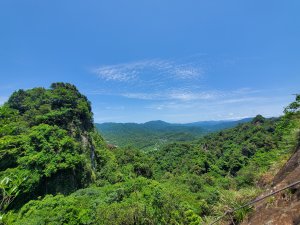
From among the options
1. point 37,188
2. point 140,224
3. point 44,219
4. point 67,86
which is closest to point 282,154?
point 140,224

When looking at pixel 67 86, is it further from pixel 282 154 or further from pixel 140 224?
pixel 282 154

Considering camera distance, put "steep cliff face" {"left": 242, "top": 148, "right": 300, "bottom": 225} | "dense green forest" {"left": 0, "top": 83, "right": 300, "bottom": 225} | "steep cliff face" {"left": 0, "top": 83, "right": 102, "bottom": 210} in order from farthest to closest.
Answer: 1. "steep cliff face" {"left": 0, "top": 83, "right": 102, "bottom": 210}
2. "dense green forest" {"left": 0, "top": 83, "right": 300, "bottom": 225}
3. "steep cliff face" {"left": 242, "top": 148, "right": 300, "bottom": 225}

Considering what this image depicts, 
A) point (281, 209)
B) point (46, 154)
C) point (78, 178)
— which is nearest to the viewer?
point (281, 209)

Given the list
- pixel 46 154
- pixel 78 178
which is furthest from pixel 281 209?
pixel 78 178

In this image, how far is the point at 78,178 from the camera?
21.0 metres

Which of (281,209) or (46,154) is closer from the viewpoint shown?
(281,209)

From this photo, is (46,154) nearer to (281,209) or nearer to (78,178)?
(78,178)

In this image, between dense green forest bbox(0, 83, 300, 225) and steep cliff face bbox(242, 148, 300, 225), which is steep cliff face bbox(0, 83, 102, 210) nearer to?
dense green forest bbox(0, 83, 300, 225)

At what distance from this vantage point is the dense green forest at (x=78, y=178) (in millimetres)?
5184

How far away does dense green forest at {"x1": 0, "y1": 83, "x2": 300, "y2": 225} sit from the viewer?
518 centimetres

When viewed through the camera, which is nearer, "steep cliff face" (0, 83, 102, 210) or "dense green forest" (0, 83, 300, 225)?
"dense green forest" (0, 83, 300, 225)

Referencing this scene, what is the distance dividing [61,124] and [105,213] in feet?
51.8

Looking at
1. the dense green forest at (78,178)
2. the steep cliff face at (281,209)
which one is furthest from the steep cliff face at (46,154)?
the steep cliff face at (281,209)

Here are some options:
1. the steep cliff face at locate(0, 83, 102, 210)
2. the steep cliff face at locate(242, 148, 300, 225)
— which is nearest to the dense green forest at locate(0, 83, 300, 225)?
the steep cliff face at locate(0, 83, 102, 210)
